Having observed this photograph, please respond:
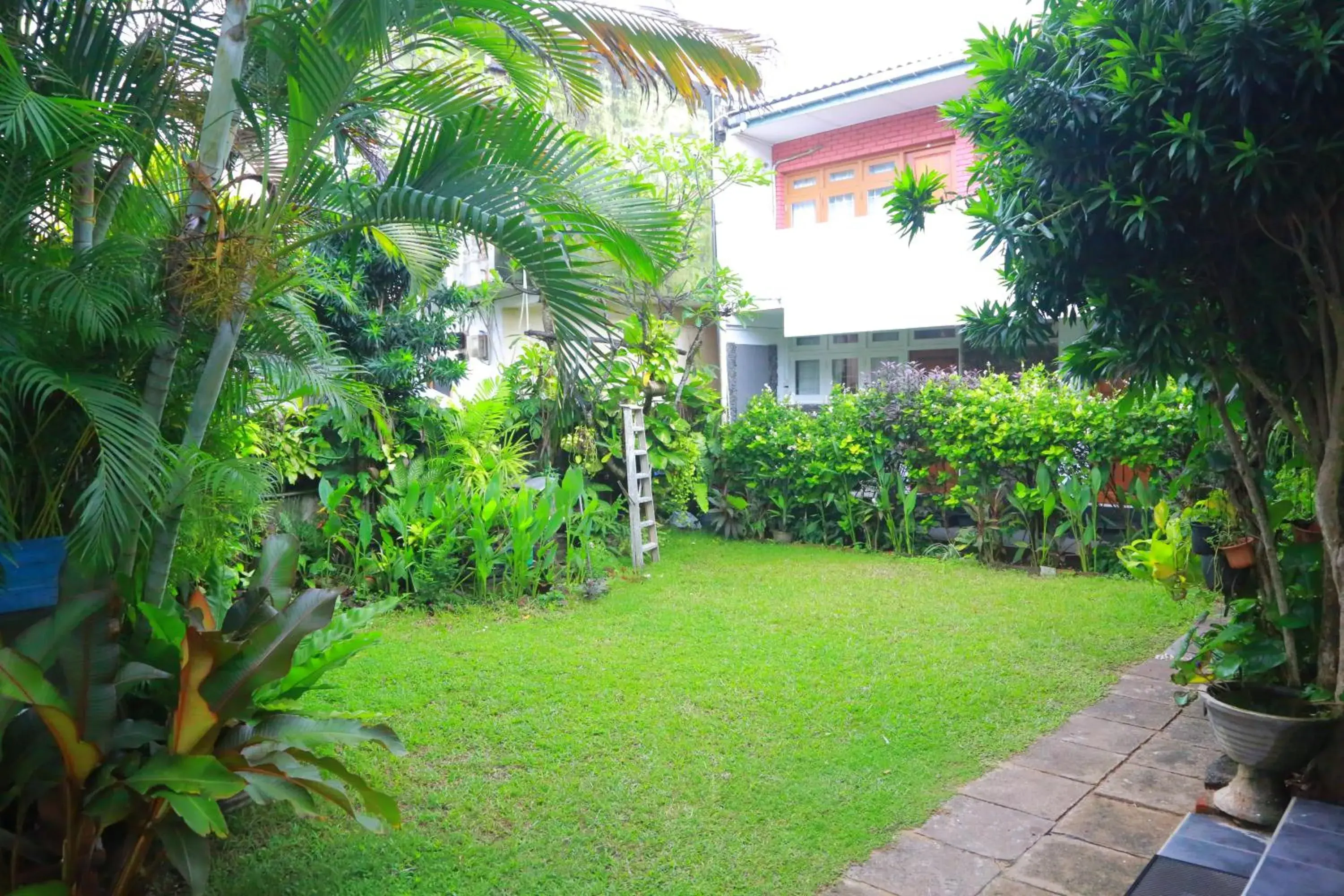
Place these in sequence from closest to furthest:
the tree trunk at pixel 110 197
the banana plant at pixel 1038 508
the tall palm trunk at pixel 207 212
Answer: the tall palm trunk at pixel 207 212 → the tree trunk at pixel 110 197 → the banana plant at pixel 1038 508

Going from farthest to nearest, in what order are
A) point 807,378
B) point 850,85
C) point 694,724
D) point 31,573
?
point 807,378
point 850,85
point 694,724
point 31,573

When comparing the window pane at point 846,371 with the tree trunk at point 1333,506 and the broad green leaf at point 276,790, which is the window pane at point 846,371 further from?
the broad green leaf at point 276,790

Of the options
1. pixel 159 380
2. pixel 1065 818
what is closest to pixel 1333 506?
pixel 1065 818

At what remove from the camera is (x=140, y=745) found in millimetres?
2838

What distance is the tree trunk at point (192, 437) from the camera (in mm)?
2949

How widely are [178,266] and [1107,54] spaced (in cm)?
320

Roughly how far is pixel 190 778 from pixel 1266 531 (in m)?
3.84

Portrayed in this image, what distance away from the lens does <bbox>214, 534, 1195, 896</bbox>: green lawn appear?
3092 mm

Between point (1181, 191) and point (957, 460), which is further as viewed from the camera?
point (957, 460)

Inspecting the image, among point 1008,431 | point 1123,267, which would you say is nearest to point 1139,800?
point 1123,267

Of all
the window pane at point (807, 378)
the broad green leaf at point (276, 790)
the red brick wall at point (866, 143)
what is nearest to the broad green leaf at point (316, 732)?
the broad green leaf at point (276, 790)

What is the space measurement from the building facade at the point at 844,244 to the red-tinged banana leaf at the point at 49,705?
8.51 m

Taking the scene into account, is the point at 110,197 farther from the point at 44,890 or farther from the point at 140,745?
the point at 44,890

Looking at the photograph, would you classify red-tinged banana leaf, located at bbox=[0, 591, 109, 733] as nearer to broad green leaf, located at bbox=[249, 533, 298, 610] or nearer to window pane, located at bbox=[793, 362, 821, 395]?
broad green leaf, located at bbox=[249, 533, 298, 610]
